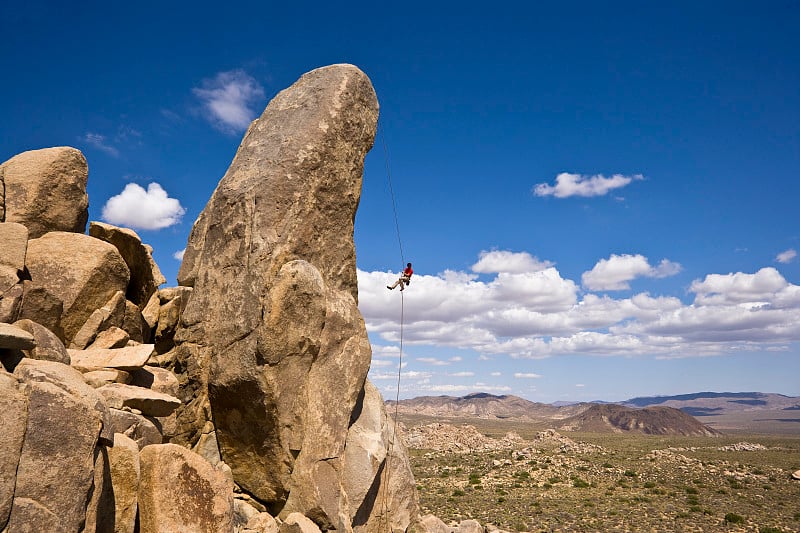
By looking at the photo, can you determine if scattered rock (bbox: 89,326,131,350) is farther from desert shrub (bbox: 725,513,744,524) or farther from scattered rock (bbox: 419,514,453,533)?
desert shrub (bbox: 725,513,744,524)

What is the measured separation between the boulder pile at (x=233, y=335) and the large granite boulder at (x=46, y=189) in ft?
0.13

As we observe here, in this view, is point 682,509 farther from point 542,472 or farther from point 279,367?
point 279,367

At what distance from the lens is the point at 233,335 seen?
1319cm

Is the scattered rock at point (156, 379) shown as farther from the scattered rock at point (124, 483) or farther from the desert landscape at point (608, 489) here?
the desert landscape at point (608, 489)

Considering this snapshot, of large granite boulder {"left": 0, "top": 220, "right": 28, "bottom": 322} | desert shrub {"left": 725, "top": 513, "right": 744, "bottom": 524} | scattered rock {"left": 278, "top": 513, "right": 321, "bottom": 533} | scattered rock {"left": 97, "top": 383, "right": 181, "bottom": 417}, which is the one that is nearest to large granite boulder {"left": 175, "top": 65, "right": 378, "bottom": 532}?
scattered rock {"left": 278, "top": 513, "right": 321, "bottom": 533}

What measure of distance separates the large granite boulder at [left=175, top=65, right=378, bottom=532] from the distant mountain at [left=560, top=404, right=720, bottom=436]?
16104cm

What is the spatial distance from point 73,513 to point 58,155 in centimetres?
940

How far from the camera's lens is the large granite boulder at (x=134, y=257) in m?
14.0

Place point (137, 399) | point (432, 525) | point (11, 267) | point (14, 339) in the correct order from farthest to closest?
1. point (432, 525)
2. point (11, 267)
3. point (137, 399)
4. point (14, 339)

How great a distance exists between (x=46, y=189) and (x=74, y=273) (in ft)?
8.19

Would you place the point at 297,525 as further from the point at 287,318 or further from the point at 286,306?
the point at 286,306

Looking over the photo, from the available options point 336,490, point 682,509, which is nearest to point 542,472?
point 682,509

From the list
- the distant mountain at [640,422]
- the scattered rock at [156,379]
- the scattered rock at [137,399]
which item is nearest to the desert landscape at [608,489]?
the scattered rock at [156,379]

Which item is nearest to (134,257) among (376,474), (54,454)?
(54,454)
